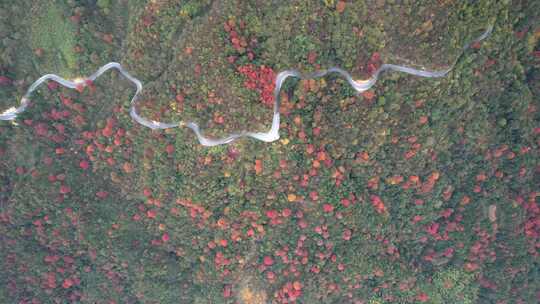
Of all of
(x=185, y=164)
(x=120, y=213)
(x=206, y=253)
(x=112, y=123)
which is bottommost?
(x=206, y=253)

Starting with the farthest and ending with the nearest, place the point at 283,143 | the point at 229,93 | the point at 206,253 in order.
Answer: the point at 206,253, the point at 283,143, the point at 229,93

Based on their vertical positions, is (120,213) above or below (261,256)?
above

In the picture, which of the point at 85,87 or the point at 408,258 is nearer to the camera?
the point at 85,87

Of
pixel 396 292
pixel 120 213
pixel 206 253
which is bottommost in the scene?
pixel 396 292

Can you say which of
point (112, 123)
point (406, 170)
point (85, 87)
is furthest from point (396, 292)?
point (85, 87)

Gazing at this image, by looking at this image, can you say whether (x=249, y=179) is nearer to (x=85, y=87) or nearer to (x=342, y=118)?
(x=342, y=118)

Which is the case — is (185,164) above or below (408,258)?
above

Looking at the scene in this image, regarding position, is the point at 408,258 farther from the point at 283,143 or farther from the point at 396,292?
the point at 283,143

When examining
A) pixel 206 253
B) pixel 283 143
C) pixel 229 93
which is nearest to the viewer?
pixel 229 93

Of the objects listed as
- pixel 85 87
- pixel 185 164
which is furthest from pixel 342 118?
pixel 85 87
